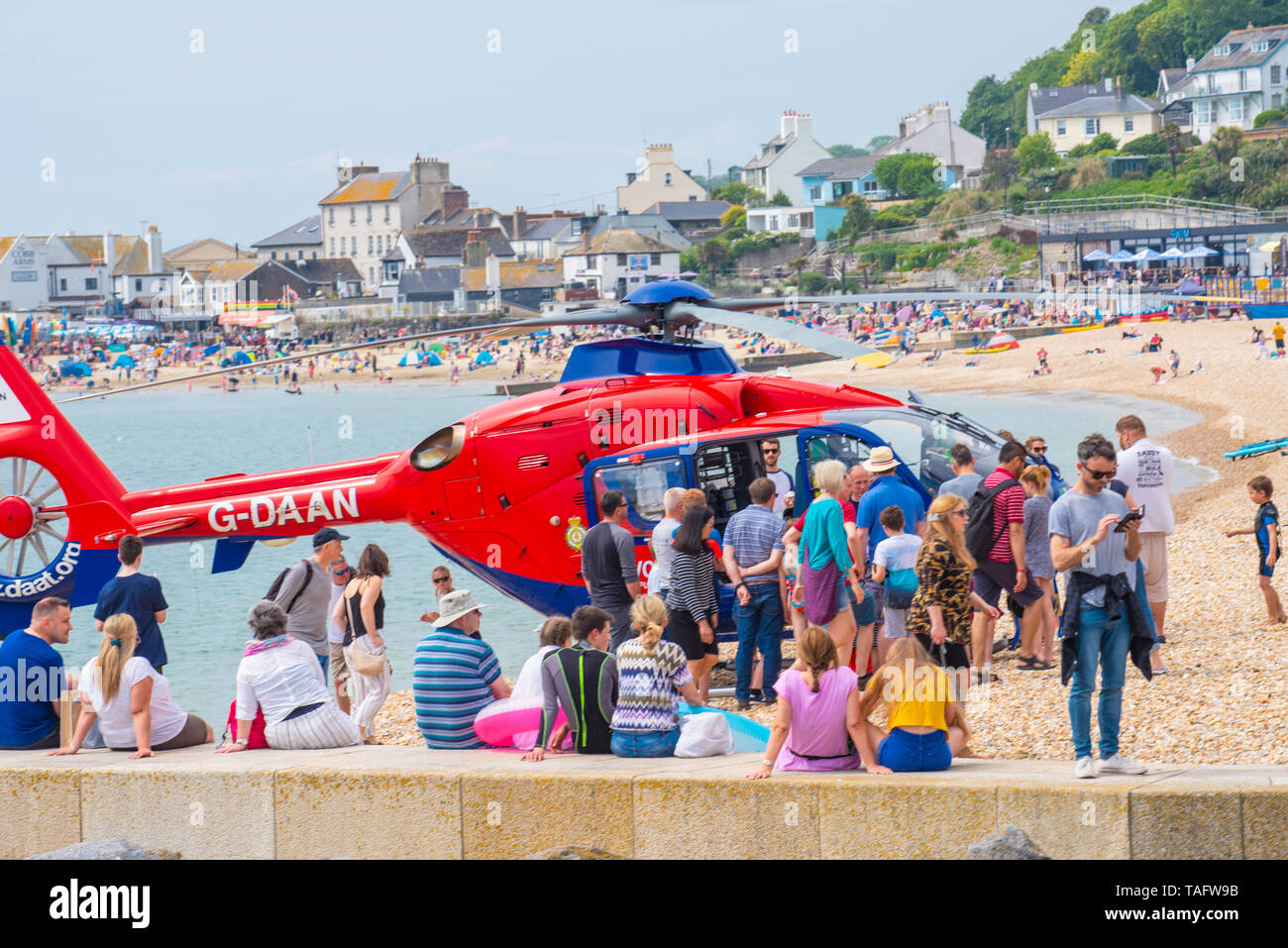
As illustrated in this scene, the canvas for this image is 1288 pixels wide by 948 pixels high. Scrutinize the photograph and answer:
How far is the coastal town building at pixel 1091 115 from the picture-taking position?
316ft

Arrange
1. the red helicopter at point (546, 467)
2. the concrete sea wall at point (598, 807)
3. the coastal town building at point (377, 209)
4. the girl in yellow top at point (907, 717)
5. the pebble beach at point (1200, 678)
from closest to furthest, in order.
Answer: the concrete sea wall at point (598, 807), the girl in yellow top at point (907, 717), the pebble beach at point (1200, 678), the red helicopter at point (546, 467), the coastal town building at point (377, 209)

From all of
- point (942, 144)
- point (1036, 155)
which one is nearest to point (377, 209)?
point (942, 144)

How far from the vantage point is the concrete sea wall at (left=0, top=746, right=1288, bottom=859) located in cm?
544

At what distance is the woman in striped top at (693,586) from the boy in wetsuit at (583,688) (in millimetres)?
2014

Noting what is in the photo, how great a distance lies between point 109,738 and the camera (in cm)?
737

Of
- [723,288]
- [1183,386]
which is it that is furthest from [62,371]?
[1183,386]

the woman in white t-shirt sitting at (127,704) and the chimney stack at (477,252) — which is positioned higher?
the chimney stack at (477,252)

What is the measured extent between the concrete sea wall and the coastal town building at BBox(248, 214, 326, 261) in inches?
5000

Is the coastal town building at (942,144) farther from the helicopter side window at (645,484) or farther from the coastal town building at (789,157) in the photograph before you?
the helicopter side window at (645,484)

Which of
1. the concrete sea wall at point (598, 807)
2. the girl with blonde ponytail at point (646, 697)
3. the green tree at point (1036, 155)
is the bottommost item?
the concrete sea wall at point (598, 807)

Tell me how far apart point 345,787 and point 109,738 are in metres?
1.66

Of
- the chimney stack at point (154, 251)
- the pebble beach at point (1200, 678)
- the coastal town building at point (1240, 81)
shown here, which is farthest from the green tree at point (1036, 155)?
the chimney stack at point (154, 251)

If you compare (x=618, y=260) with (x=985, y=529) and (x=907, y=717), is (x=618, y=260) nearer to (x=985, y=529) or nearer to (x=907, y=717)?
(x=985, y=529)
